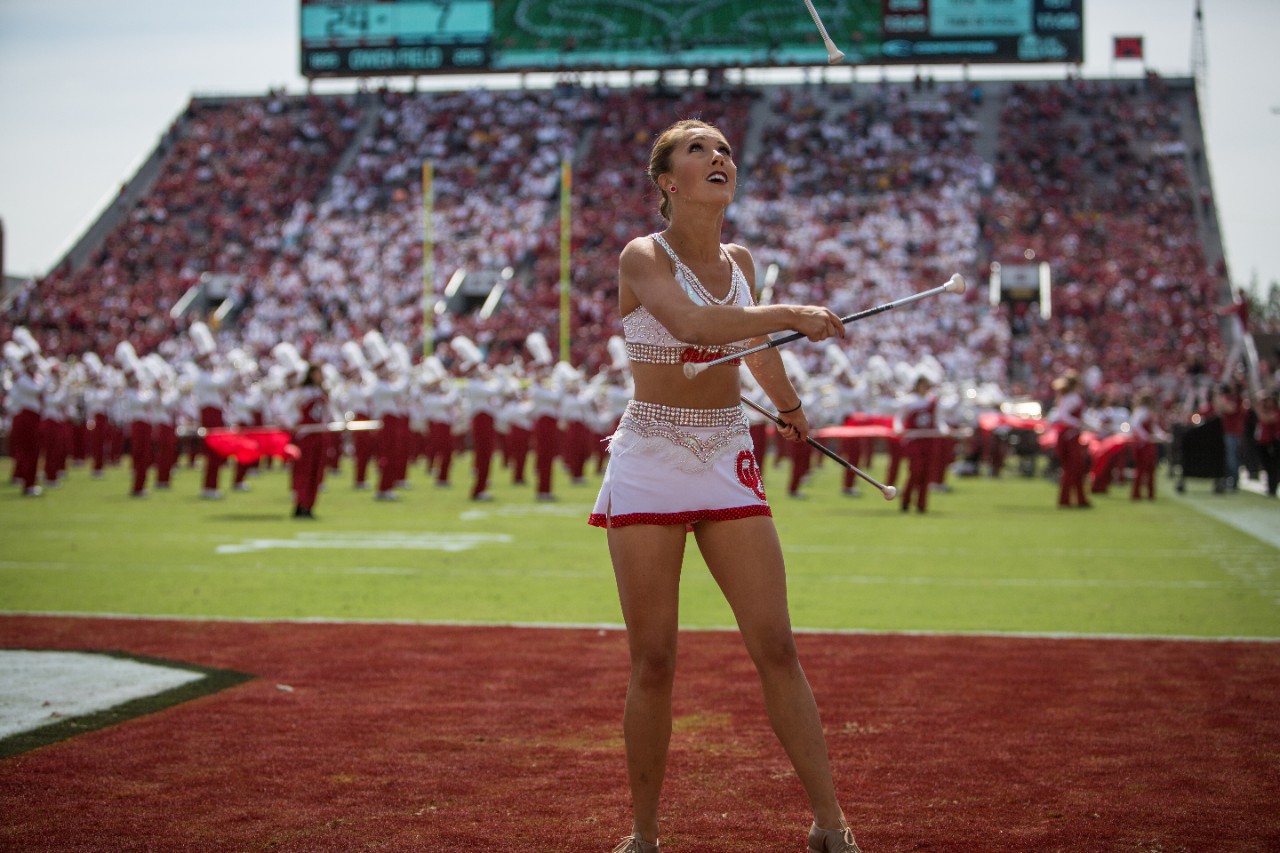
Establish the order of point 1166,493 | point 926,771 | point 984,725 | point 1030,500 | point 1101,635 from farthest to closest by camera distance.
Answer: point 1166,493, point 1030,500, point 1101,635, point 984,725, point 926,771

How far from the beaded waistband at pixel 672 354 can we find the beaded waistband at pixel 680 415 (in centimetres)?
12

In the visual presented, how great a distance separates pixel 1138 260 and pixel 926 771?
37.5 m

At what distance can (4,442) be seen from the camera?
35625 millimetres

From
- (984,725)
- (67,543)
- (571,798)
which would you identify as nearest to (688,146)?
(571,798)

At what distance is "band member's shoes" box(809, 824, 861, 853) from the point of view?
3758 millimetres

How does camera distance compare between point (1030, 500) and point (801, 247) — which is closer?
point (1030, 500)

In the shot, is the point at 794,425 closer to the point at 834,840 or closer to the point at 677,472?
the point at 677,472

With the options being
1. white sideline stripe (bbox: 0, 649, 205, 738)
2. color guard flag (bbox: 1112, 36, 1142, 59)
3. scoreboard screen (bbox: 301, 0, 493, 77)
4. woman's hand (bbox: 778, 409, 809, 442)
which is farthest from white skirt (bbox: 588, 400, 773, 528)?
color guard flag (bbox: 1112, 36, 1142, 59)

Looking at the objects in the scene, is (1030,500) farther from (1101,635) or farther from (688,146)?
(688,146)

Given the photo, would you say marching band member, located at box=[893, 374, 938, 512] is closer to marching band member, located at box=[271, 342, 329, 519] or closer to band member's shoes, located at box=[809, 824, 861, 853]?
marching band member, located at box=[271, 342, 329, 519]

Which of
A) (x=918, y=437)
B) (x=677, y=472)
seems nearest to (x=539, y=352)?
(x=918, y=437)

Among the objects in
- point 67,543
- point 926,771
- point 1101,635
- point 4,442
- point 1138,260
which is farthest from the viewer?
point 1138,260

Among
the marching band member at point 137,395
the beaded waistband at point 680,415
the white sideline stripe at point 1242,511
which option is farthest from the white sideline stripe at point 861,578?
the marching band member at point 137,395

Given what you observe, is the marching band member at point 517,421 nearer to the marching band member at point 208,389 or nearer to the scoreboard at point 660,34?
the marching band member at point 208,389
